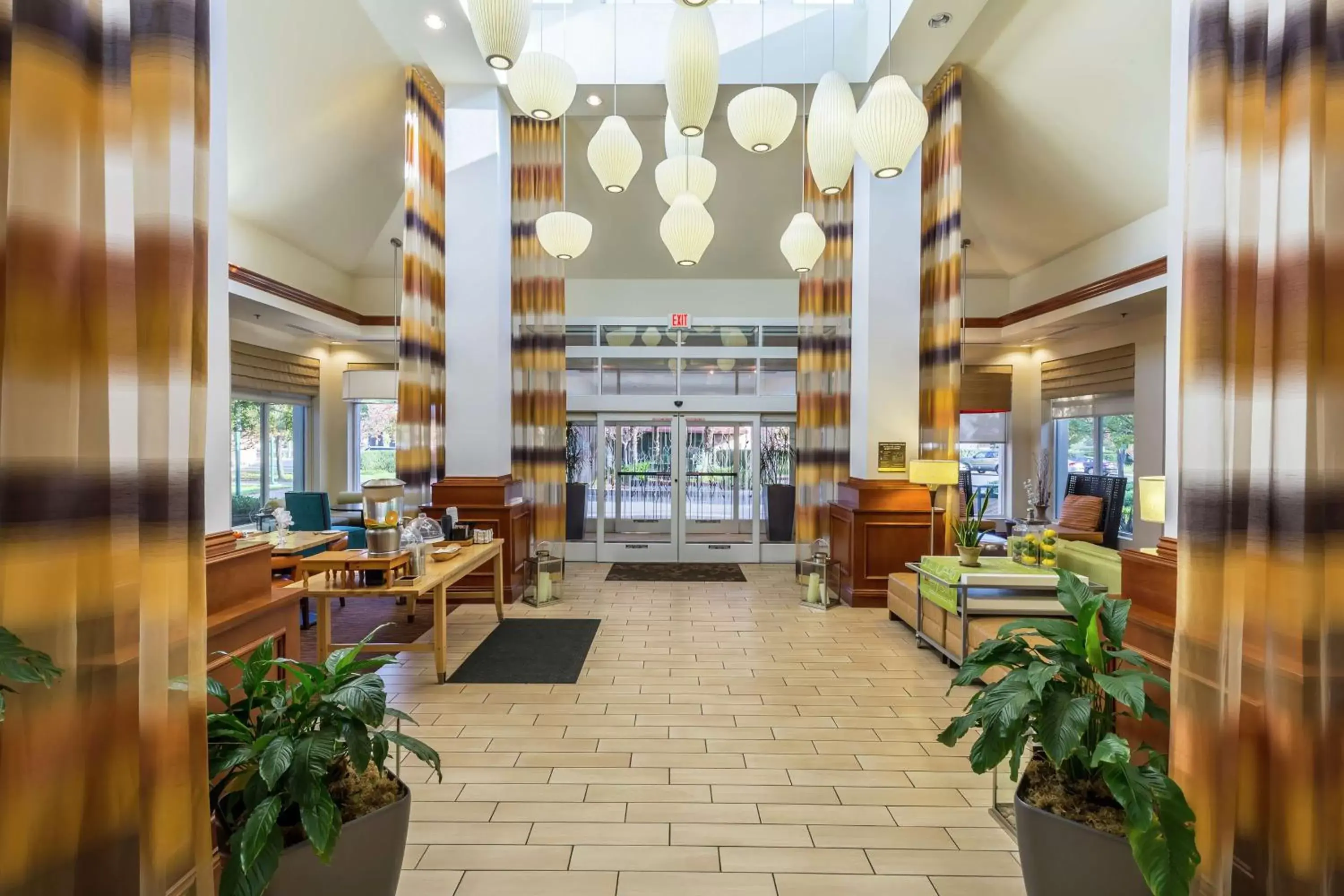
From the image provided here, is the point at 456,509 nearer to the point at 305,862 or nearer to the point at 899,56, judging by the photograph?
the point at 305,862

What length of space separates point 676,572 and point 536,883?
521cm

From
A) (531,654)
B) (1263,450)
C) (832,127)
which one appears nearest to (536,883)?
(531,654)

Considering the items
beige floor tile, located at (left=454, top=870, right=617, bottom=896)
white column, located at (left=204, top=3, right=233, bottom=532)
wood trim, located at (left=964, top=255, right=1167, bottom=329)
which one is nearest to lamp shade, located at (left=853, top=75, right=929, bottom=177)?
white column, located at (left=204, top=3, right=233, bottom=532)

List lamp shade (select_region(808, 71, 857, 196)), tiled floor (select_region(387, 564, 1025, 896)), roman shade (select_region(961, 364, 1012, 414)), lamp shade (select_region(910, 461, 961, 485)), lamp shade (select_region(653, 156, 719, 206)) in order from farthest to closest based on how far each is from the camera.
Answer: roman shade (select_region(961, 364, 1012, 414)), lamp shade (select_region(910, 461, 961, 485)), lamp shade (select_region(653, 156, 719, 206)), lamp shade (select_region(808, 71, 857, 196)), tiled floor (select_region(387, 564, 1025, 896))

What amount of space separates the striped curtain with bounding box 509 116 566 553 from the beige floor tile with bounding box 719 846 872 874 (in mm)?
4086

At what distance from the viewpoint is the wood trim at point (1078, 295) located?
18.8ft

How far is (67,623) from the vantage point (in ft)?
4.21

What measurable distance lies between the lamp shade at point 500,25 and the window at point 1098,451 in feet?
24.9

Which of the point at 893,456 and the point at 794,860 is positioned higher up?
the point at 893,456

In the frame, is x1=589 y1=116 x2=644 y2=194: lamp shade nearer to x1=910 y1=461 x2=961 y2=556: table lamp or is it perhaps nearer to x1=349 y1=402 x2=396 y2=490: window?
x1=910 y1=461 x2=961 y2=556: table lamp

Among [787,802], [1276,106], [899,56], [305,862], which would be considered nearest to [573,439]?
[899,56]

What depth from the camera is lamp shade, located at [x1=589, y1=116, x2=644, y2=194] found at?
11.6ft

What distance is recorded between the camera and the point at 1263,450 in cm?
153

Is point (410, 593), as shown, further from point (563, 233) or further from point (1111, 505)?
point (1111, 505)
